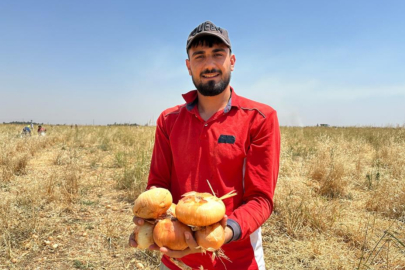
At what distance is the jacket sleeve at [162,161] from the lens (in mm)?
1645

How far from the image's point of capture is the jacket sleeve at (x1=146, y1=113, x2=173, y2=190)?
64.7 inches

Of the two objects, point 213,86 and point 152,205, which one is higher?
point 213,86

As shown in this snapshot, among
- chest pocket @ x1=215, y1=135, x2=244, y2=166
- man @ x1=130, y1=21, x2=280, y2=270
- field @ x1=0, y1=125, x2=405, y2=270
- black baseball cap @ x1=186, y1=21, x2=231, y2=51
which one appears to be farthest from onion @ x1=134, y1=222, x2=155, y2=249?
field @ x1=0, y1=125, x2=405, y2=270

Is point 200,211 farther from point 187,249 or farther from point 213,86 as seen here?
point 213,86

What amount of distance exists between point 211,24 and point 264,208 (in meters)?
1.07

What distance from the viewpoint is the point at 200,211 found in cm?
99

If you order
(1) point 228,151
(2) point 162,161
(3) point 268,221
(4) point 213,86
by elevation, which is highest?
(4) point 213,86

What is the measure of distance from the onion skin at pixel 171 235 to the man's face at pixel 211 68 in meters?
0.79

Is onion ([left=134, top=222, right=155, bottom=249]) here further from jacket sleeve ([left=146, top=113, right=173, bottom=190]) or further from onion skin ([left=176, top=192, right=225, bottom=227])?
jacket sleeve ([left=146, top=113, right=173, bottom=190])

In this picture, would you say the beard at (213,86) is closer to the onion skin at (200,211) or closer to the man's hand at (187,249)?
the onion skin at (200,211)

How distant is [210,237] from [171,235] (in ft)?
0.53

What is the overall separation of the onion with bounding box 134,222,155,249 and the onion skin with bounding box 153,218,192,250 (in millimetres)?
67

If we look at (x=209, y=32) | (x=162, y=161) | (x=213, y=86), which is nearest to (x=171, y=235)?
(x=162, y=161)

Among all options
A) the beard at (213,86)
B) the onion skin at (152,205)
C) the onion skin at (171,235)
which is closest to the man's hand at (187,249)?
the onion skin at (171,235)
